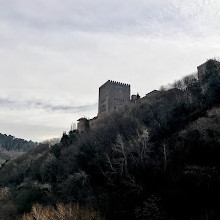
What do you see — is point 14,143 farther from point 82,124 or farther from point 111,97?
point 111,97

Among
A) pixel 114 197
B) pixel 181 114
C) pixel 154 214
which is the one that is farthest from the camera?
pixel 181 114

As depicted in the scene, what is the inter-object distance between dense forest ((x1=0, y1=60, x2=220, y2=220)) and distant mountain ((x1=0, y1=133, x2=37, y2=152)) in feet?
453

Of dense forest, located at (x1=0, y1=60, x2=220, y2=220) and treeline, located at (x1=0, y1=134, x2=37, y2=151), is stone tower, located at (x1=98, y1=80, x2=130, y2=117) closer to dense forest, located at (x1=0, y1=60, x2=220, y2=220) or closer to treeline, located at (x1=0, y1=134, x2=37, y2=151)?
dense forest, located at (x1=0, y1=60, x2=220, y2=220)

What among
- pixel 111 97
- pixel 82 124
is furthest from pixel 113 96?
pixel 82 124

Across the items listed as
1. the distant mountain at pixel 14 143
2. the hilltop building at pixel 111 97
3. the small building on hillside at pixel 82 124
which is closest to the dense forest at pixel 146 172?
the small building on hillside at pixel 82 124

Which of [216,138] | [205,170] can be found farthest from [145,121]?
[205,170]

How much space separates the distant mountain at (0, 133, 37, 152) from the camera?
18462cm

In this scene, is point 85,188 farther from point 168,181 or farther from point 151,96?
point 151,96

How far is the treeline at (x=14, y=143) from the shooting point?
185 m

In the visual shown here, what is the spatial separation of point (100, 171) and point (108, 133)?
1306cm

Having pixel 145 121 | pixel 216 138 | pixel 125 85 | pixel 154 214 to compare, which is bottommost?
pixel 154 214

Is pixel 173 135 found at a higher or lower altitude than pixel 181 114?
lower

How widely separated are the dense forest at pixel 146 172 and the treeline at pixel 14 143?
13817cm

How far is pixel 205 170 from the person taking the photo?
28719 mm
